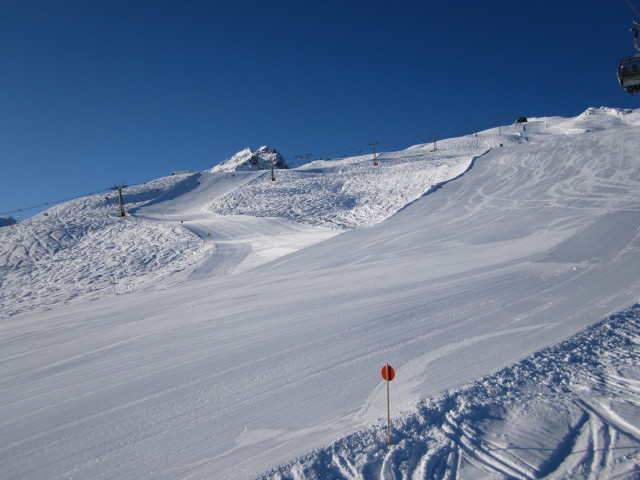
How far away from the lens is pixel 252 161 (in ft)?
449

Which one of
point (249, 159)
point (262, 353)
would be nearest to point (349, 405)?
point (262, 353)

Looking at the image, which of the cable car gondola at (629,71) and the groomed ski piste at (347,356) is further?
the cable car gondola at (629,71)

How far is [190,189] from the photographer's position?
39.9 metres

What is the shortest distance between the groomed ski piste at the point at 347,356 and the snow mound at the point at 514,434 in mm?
22

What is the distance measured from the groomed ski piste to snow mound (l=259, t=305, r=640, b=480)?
22 mm

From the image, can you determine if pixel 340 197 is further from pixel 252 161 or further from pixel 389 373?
pixel 252 161

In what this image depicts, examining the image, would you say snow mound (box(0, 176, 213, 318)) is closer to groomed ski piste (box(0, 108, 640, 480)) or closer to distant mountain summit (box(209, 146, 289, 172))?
groomed ski piste (box(0, 108, 640, 480))

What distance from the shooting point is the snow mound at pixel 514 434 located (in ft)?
12.1

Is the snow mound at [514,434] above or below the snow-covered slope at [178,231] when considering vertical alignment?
below

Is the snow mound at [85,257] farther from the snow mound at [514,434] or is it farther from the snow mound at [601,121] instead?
the snow mound at [601,121]

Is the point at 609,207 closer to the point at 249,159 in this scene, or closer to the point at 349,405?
the point at 349,405

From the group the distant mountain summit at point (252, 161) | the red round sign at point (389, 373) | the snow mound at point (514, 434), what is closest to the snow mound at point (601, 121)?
the snow mound at point (514, 434)

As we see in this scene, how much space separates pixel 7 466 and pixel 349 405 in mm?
4333


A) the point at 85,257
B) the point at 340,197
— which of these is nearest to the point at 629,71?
the point at 340,197
